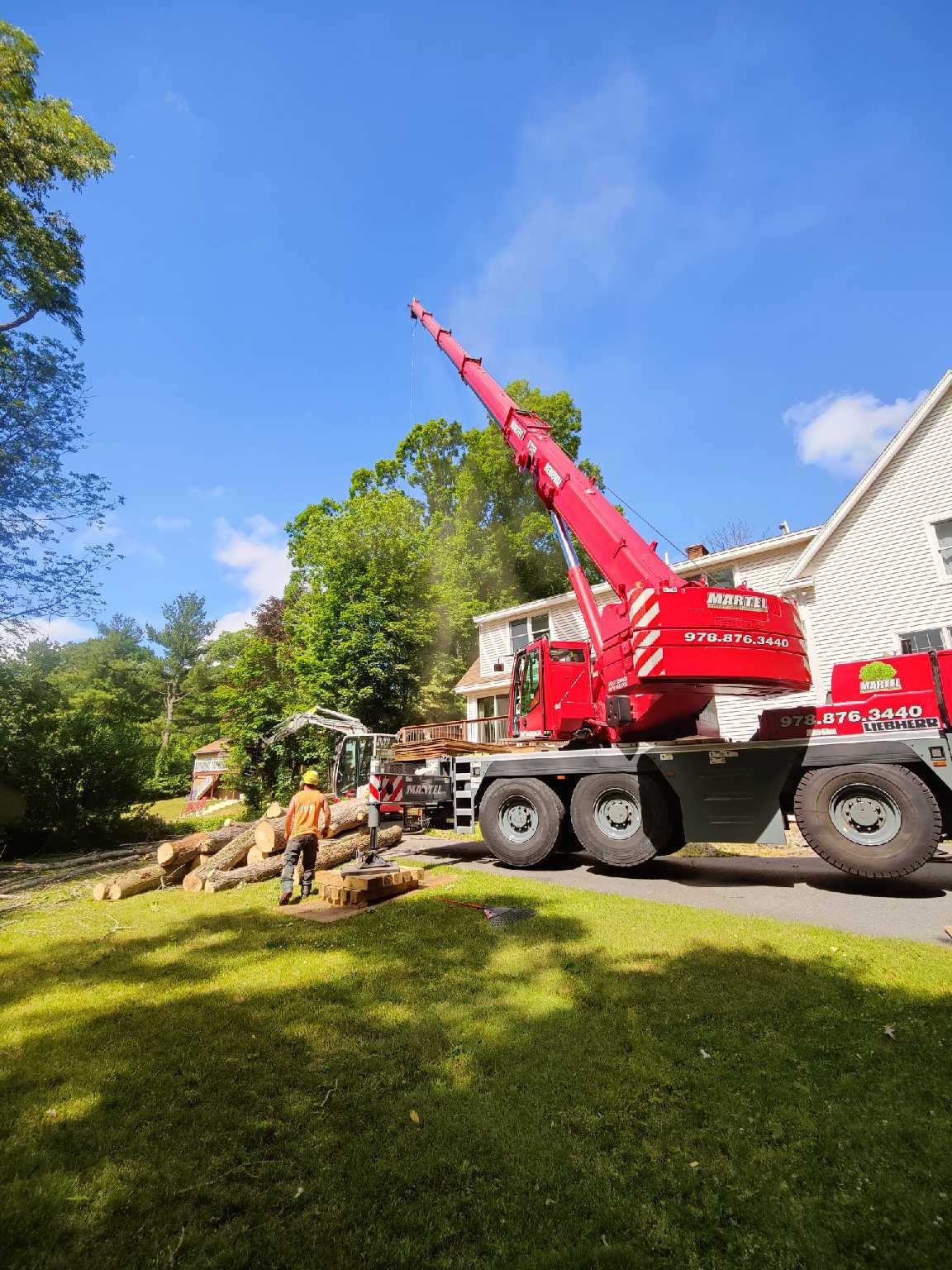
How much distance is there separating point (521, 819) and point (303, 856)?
11.4 ft

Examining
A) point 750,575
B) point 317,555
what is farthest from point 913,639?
point 317,555

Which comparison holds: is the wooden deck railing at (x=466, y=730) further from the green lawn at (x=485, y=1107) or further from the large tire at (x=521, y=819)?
the green lawn at (x=485, y=1107)

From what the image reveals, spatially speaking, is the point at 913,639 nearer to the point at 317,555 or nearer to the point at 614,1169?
the point at 614,1169

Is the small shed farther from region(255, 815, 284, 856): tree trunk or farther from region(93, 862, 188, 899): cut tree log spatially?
region(93, 862, 188, 899): cut tree log

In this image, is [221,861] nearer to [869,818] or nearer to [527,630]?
[869,818]

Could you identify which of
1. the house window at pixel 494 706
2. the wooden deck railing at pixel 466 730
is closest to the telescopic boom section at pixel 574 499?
the wooden deck railing at pixel 466 730

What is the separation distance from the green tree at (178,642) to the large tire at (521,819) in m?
52.1

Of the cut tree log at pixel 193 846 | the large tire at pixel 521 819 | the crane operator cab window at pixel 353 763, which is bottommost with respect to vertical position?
the cut tree log at pixel 193 846

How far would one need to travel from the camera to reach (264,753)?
21.7 m

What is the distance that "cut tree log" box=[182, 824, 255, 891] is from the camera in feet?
28.0

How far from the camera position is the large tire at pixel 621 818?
8.26 meters

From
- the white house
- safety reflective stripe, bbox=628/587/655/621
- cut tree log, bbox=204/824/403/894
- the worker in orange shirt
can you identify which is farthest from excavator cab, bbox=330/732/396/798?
safety reflective stripe, bbox=628/587/655/621

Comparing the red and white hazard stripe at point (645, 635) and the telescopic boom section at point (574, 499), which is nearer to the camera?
the red and white hazard stripe at point (645, 635)

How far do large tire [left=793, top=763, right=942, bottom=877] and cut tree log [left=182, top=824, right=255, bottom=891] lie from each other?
8214 mm
